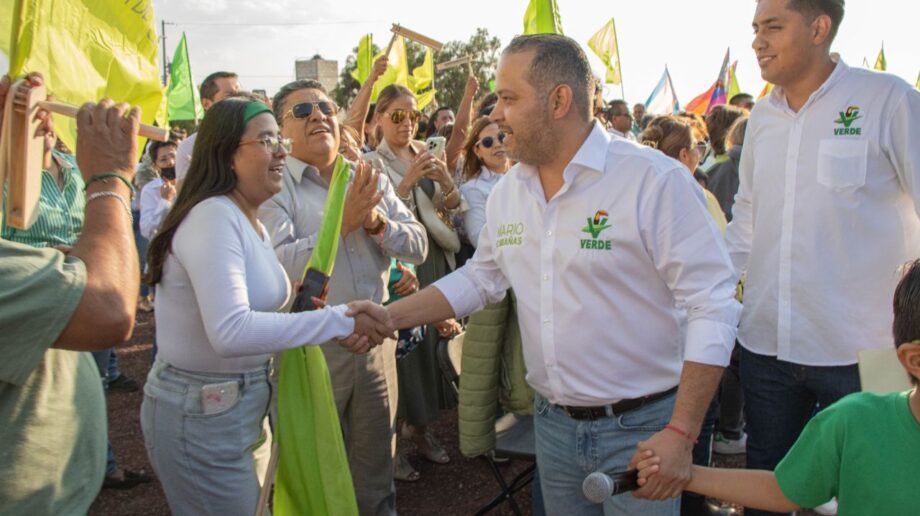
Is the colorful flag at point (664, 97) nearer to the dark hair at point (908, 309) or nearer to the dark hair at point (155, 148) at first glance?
the dark hair at point (155, 148)

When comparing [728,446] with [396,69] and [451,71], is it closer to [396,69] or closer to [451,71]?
[396,69]

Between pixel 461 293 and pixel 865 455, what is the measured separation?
1.48 m

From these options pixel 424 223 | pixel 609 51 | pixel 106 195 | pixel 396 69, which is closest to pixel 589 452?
pixel 106 195

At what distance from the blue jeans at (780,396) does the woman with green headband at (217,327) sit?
1.74m

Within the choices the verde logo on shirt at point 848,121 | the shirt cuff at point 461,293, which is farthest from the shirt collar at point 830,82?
the shirt cuff at point 461,293

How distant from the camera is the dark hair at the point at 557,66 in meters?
2.35

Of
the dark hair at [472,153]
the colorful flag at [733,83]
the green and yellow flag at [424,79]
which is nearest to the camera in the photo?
the dark hair at [472,153]

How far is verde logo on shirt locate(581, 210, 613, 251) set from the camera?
7.54ft

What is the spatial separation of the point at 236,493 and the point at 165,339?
60 centimetres

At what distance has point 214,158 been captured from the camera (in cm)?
267

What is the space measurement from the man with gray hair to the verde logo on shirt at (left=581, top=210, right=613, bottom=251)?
4.16 ft

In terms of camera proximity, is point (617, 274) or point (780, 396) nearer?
point (617, 274)

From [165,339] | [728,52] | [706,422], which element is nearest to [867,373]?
[706,422]

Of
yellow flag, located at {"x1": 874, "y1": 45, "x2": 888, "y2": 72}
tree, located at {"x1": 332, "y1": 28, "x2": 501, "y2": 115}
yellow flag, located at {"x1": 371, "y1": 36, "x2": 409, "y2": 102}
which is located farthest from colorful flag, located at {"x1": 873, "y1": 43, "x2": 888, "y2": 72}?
tree, located at {"x1": 332, "y1": 28, "x2": 501, "y2": 115}
